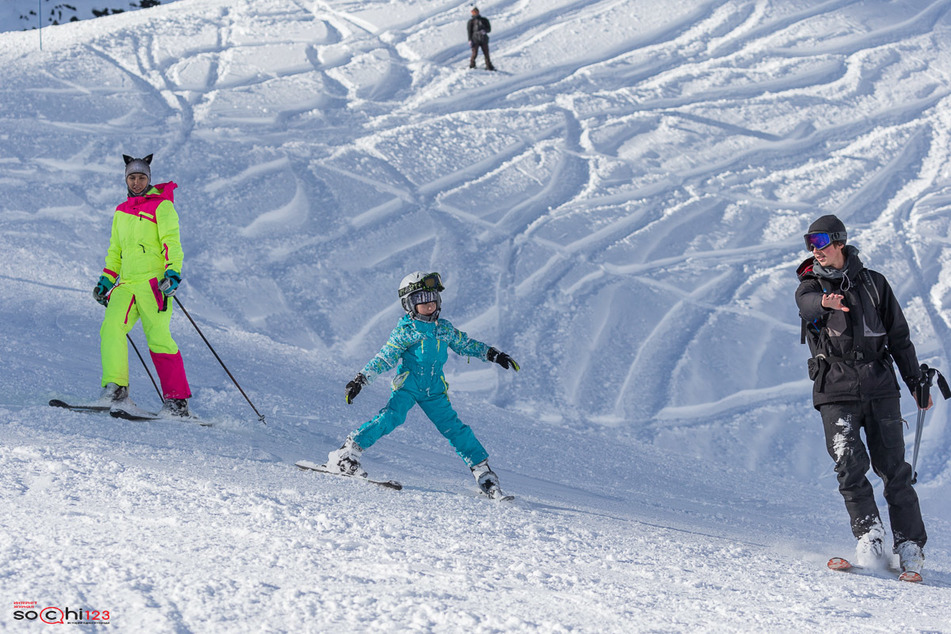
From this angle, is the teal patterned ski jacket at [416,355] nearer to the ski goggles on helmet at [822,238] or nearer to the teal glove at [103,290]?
the ski goggles on helmet at [822,238]

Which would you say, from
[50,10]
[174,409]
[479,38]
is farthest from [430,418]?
[50,10]

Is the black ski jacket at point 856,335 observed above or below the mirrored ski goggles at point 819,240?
below

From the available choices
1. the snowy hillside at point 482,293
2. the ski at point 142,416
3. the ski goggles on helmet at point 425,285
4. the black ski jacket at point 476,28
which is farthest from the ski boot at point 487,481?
the black ski jacket at point 476,28

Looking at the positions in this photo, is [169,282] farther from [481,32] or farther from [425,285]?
[481,32]

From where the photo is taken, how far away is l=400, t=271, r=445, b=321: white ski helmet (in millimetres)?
4703

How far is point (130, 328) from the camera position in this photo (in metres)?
5.25

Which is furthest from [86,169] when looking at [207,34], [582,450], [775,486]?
[775,486]

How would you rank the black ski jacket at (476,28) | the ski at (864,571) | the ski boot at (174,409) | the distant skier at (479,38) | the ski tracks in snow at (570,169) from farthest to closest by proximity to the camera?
1. the black ski jacket at (476,28)
2. the distant skier at (479,38)
3. the ski tracks in snow at (570,169)
4. the ski boot at (174,409)
5. the ski at (864,571)

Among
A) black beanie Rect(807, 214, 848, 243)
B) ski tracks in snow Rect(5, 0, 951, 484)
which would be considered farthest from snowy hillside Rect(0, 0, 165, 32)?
black beanie Rect(807, 214, 848, 243)

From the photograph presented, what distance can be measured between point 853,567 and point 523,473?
102 inches

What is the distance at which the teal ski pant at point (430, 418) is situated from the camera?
4.62 meters

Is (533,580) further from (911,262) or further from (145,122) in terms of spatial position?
(145,122)

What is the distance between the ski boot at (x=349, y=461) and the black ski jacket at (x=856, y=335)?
2204 mm

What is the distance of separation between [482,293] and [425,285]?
585cm
